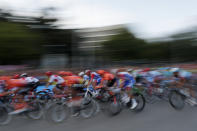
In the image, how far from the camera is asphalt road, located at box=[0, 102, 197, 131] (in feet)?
15.3

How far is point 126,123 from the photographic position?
4984mm

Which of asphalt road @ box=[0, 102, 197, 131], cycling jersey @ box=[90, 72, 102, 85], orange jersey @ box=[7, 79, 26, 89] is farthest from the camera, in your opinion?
cycling jersey @ box=[90, 72, 102, 85]

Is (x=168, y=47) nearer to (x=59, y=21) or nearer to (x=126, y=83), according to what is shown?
(x=59, y=21)

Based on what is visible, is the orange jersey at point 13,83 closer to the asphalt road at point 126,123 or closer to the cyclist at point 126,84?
the asphalt road at point 126,123

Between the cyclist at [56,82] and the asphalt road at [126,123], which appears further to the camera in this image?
the cyclist at [56,82]

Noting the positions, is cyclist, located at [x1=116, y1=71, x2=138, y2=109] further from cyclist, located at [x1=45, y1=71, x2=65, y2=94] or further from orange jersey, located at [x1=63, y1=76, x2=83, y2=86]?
cyclist, located at [x1=45, y1=71, x2=65, y2=94]

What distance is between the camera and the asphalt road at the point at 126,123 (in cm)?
466

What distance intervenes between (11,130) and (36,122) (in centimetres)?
63

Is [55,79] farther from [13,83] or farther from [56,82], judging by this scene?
[13,83]

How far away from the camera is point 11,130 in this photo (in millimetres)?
4594

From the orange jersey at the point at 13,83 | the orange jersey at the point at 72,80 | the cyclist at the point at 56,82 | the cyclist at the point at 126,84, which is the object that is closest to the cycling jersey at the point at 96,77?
the orange jersey at the point at 72,80

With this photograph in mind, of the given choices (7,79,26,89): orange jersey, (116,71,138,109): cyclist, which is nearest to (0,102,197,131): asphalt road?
(116,71,138,109): cyclist

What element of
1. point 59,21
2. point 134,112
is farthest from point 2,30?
point 134,112

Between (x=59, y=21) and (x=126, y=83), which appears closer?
(x=126, y=83)
